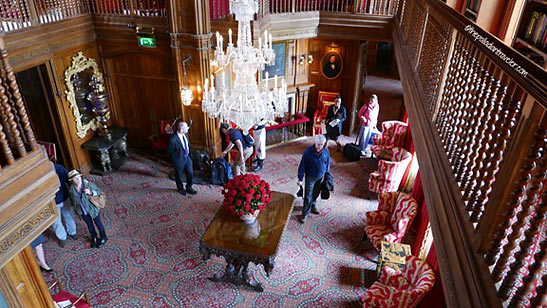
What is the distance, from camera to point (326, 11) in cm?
933

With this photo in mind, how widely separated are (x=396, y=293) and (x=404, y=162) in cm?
319

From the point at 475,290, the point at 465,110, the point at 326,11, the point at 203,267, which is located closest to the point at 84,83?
the point at 203,267

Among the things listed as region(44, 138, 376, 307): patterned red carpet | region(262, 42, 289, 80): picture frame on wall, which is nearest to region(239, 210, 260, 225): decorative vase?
region(44, 138, 376, 307): patterned red carpet

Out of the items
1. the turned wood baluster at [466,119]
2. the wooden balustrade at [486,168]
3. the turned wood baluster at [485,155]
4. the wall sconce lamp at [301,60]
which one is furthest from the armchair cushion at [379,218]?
the wall sconce lamp at [301,60]

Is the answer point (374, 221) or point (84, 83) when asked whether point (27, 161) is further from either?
point (84, 83)

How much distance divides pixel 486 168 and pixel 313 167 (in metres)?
4.64

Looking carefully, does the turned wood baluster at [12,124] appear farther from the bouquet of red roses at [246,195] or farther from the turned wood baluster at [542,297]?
the bouquet of red roses at [246,195]

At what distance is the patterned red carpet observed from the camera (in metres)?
5.52

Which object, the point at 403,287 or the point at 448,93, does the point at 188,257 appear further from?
the point at 448,93

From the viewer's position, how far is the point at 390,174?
7109 millimetres

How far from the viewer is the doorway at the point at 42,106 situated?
7.43 m

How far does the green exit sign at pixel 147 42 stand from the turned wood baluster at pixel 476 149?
7285 mm

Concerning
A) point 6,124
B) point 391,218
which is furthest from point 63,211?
point 391,218

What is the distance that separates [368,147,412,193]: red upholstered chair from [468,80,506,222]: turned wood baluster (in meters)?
4.96
